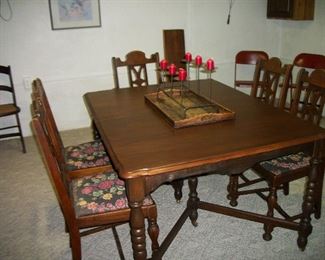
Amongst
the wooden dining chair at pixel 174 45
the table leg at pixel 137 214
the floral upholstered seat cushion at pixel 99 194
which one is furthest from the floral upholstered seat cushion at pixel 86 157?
the wooden dining chair at pixel 174 45

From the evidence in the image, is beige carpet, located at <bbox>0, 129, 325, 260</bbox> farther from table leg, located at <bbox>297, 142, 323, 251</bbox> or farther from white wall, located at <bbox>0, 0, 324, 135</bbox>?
white wall, located at <bbox>0, 0, 324, 135</bbox>

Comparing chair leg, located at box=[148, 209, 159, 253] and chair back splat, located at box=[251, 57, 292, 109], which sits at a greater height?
chair back splat, located at box=[251, 57, 292, 109]

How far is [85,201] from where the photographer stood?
5.49ft

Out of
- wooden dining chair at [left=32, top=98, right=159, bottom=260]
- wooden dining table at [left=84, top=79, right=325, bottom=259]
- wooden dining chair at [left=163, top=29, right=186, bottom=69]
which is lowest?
wooden dining chair at [left=32, top=98, right=159, bottom=260]

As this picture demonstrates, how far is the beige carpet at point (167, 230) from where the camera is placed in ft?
6.41

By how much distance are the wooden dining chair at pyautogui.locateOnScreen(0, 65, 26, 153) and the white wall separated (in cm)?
11

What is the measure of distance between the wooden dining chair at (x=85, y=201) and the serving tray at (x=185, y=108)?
475mm

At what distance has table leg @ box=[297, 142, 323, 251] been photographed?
66.7 inches

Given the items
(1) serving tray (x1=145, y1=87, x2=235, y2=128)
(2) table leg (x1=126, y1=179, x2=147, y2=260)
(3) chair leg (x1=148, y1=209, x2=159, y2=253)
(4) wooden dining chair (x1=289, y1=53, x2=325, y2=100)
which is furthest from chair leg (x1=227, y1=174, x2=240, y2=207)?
(4) wooden dining chair (x1=289, y1=53, x2=325, y2=100)

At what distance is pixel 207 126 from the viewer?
1.75m

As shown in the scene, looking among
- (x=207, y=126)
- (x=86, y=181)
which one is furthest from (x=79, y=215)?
(x=207, y=126)

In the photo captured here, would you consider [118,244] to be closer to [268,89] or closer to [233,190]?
[233,190]

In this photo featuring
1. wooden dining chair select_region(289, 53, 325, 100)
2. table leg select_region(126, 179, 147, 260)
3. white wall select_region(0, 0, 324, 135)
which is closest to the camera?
table leg select_region(126, 179, 147, 260)

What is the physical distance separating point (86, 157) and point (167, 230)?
2.43 feet
